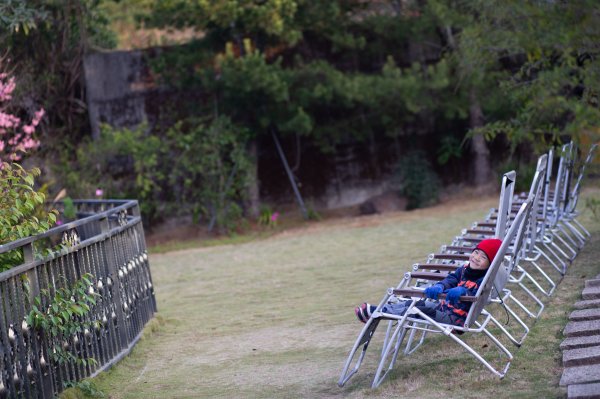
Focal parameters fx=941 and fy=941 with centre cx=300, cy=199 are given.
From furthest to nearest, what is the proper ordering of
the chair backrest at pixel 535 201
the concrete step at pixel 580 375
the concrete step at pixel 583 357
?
the chair backrest at pixel 535 201 → the concrete step at pixel 583 357 → the concrete step at pixel 580 375

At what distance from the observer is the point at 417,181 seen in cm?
1959

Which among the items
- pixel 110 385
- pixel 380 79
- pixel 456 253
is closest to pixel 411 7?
pixel 380 79

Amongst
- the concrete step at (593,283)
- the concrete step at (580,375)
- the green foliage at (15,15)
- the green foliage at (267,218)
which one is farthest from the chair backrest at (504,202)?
the green foliage at (267,218)

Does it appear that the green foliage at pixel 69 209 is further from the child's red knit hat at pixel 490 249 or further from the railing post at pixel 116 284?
the child's red knit hat at pixel 490 249

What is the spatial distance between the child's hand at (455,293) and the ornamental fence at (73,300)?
253 centimetres

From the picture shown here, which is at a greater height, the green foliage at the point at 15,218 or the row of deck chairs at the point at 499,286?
the green foliage at the point at 15,218

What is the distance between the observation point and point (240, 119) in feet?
62.7

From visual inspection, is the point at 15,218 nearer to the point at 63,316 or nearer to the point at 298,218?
the point at 63,316

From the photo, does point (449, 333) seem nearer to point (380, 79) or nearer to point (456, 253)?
point (456, 253)

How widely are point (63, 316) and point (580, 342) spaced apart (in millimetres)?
3335

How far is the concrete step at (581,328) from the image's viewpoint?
6.21 m

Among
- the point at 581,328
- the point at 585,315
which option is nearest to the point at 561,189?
the point at 585,315

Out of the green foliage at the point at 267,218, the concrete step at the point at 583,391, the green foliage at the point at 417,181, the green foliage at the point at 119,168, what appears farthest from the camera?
the green foliage at the point at 417,181

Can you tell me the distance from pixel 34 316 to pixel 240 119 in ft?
44.2
